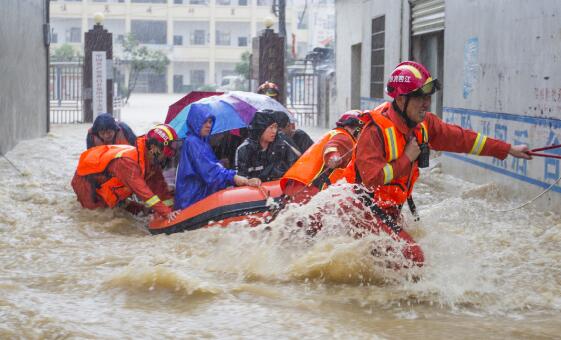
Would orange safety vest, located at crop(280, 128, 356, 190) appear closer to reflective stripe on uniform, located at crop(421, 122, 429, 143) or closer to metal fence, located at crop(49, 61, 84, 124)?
reflective stripe on uniform, located at crop(421, 122, 429, 143)

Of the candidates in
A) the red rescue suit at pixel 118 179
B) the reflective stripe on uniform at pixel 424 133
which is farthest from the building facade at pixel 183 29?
the reflective stripe on uniform at pixel 424 133

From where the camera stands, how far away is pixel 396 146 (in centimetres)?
589

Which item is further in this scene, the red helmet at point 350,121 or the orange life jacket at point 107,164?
the orange life jacket at point 107,164

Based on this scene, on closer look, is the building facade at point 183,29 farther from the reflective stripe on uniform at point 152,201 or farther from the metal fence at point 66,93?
the reflective stripe on uniform at point 152,201

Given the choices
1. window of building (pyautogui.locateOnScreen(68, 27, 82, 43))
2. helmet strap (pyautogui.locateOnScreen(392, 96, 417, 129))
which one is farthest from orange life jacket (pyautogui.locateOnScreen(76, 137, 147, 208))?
window of building (pyautogui.locateOnScreen(68, 27, 82, 43))

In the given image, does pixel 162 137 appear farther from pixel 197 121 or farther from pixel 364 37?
pixel 364 37

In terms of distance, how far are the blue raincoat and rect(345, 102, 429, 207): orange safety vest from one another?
2399 mm

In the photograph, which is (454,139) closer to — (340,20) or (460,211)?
(460,211)

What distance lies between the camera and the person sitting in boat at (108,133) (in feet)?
32.4

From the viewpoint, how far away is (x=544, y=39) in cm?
946

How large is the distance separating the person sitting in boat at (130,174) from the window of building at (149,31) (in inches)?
2379

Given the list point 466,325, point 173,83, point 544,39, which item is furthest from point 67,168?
point 173,83

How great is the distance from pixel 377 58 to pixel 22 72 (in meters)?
6.77

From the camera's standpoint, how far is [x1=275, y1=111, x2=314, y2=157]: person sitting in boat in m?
8.66
